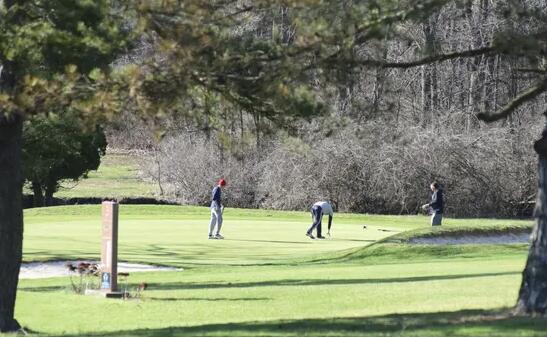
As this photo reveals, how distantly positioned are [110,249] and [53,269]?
649 centimetres

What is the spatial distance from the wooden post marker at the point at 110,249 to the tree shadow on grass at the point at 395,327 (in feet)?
18.7

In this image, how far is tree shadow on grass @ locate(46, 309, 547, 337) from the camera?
1183cm

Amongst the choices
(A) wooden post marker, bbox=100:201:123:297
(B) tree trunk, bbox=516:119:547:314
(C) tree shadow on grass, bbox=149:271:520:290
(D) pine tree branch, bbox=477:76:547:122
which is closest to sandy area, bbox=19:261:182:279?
(C) tree shadow on grass, bbox=149:271:520:290

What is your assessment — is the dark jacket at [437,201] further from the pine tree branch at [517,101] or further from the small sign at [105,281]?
the pine tree branch at [517,101]

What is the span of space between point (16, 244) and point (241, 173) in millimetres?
38339

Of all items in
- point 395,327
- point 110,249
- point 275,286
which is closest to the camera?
point 395,327

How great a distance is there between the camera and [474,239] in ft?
105

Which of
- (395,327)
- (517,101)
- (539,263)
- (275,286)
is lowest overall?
(275,286)

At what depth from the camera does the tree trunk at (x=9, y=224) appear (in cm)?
1544

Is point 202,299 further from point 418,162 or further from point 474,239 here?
point 418,162

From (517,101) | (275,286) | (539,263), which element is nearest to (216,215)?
(275,286)

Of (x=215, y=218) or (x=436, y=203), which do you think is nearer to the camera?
(x=215, y=218)

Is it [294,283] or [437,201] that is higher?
[437,201]

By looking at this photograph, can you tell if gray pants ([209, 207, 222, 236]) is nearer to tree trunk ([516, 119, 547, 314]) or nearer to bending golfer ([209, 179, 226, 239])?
bending golfer ([209, 179, 226, 239])
